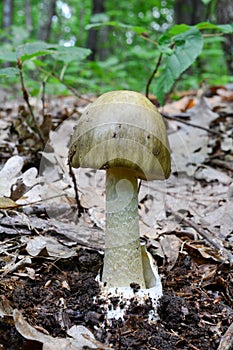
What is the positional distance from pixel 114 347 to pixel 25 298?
55 cm

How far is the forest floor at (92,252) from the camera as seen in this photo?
1.93 m

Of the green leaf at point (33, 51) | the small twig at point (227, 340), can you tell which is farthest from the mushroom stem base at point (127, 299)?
the green leaf at point (33, 51)

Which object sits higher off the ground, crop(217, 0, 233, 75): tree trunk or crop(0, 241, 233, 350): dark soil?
crop(217, 0, 233, 75): tree trunk

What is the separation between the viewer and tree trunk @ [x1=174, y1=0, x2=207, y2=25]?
9.62 metres

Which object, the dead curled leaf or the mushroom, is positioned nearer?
the dead curled leaf

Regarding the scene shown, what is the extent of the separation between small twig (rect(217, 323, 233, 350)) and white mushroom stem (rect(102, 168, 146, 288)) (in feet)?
1.74

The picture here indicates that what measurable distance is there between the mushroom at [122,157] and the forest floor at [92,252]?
0.21 m

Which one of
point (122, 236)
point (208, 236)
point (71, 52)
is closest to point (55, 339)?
point (122, 236)

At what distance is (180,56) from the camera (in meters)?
3.46

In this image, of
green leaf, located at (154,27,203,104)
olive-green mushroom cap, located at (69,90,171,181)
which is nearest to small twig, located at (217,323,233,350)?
olive-green mushroom cap, located at (69,90,171,181)

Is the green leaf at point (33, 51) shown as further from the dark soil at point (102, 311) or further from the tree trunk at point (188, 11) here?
the tree trunk at point (188, 11)

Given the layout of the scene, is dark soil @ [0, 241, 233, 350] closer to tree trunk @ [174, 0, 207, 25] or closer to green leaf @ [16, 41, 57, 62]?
green leaf @ [16, 41, 57, 62]

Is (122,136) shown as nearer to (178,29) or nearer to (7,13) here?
(178,29)

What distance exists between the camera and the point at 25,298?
2076mm
